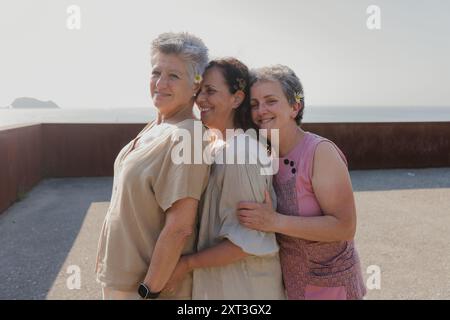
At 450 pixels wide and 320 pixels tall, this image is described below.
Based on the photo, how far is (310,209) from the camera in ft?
5.94

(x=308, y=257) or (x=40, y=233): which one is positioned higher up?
(x=308, y=257)

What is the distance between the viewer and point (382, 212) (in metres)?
6.66

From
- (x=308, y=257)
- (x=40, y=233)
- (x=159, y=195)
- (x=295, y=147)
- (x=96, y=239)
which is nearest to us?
(x=159, y=195)

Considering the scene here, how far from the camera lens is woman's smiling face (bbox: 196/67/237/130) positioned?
6.32 feet

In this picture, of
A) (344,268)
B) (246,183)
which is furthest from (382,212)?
(246,183)

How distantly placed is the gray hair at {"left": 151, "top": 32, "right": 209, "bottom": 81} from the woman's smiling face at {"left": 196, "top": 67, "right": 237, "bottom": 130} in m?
0.17

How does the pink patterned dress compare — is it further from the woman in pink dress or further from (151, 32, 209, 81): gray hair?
(151, 32, 209, 81): gray hair

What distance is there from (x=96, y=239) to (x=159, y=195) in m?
4.02

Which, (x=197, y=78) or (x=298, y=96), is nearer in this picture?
(x=197, y=78)

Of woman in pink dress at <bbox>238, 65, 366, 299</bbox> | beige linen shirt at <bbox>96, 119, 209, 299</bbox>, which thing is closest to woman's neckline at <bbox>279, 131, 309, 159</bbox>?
woman in pink dress at <bbox>238, 65, 366, 299</bbox>

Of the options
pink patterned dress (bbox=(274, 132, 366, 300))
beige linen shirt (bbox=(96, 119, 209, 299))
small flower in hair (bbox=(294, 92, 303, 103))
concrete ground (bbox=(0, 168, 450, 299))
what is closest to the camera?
beige linen shirt (bbox=(96, 119, 209, 299))

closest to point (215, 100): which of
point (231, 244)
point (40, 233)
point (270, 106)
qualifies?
point (270, 106)

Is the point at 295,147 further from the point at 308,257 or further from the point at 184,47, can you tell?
the point at 184,47
